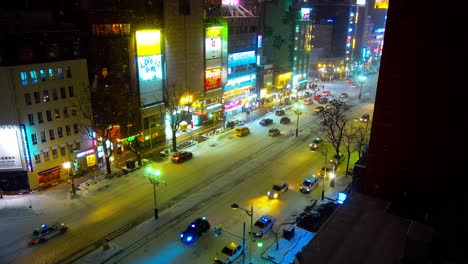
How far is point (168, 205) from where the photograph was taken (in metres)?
43.7

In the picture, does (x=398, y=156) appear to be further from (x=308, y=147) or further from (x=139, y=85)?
(x=139, y=85)

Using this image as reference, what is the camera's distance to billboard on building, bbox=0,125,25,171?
146ft

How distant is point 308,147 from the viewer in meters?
63.5

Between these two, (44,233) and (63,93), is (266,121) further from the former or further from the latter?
(44,233)

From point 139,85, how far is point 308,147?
30691mm

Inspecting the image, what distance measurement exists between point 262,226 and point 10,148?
32.5 metres

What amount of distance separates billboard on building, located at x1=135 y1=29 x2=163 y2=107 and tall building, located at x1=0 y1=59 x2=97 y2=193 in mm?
10513

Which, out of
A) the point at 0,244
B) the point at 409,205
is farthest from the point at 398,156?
the point at 0,244

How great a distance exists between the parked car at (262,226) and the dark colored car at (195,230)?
5.00 m

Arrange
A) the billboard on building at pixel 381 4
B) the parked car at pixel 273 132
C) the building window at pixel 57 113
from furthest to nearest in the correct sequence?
the billboard on building at pixel 381 4
the parked car at pixel 273 132
the building window at pixel 57 113

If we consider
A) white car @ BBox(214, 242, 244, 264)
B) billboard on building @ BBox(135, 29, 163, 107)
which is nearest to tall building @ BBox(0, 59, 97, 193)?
billboard on building @ BBox(135, 29, 163, 107)

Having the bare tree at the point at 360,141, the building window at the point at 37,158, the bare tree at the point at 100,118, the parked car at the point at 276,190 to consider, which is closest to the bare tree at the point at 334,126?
the bare tree at the point at 360,141

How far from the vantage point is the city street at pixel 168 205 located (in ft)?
117

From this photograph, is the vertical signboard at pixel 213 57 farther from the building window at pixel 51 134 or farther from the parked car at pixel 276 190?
the parked car at pixel 276 190
